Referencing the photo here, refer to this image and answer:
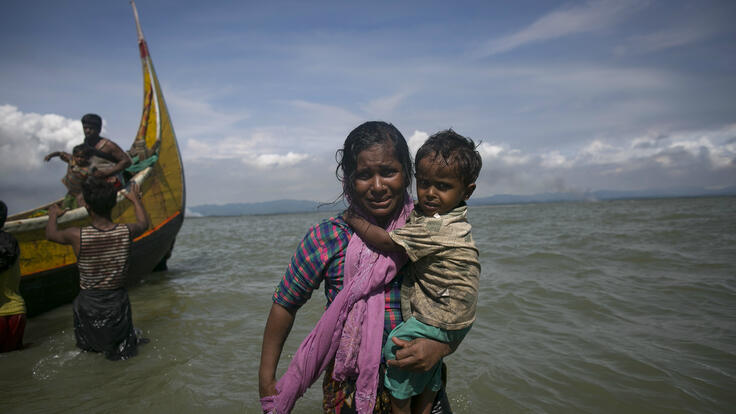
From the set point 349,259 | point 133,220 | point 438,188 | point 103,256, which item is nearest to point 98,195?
point 103,256

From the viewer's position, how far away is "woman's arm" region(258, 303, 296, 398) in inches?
62.0

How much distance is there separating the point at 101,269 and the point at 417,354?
11.7 ft

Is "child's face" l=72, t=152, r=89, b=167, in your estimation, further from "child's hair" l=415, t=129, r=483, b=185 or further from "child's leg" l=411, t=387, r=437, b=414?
"child's leg" l=411, t=387, r=437, b=414

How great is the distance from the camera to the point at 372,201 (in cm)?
154

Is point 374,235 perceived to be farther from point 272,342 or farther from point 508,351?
point 508,351

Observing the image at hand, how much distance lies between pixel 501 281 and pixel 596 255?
13.4 ft

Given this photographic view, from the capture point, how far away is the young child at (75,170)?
500 cm

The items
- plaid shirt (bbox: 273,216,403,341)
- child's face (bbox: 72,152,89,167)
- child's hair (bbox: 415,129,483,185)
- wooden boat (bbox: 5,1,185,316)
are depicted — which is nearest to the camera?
plaid shirt (bbox: 273,216,403,341)

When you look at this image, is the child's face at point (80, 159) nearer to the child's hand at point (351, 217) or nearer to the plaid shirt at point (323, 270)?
the plaid shirt at point (323, 270)

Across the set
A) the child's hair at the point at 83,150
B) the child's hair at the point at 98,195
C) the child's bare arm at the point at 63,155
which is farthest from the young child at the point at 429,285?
the child's bare arm at the point at 63,155

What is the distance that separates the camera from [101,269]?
358cm

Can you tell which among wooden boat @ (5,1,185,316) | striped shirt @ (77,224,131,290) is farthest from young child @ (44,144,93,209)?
striped shirt @ (77,224,131,290)

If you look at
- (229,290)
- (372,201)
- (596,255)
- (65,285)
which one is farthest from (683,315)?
(65,285)

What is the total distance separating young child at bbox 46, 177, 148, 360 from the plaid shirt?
2961 millimetres
